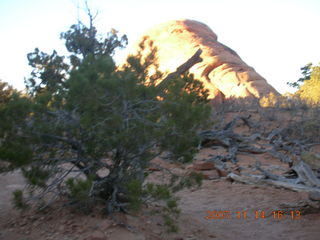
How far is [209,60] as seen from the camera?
1073 inches

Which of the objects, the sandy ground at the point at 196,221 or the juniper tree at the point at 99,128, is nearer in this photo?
the juniper tree at the point at 99,128

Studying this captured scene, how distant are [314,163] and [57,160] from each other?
6.21 meters

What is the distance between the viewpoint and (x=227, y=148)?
41.5 ft

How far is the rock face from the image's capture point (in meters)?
26.0

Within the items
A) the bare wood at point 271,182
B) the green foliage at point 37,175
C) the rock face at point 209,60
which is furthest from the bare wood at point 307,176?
the rock face at point 209,60

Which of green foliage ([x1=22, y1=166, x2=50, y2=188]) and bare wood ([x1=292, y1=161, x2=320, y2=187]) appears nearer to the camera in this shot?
green foliage ([x1=22, y1=166, x2=50, y2=188])
